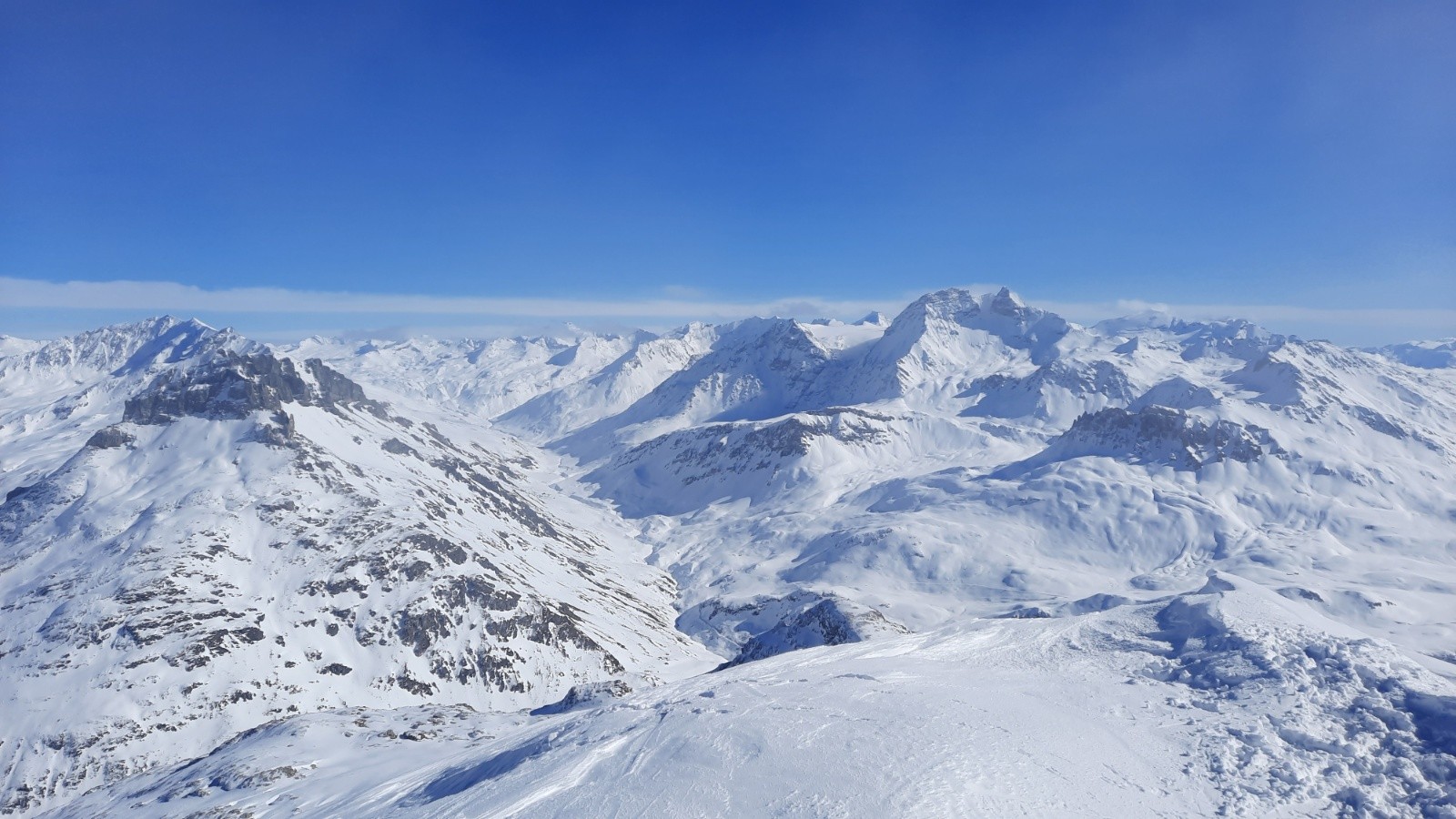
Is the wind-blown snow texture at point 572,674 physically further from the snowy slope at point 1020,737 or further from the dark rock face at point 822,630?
the dark rock face at point 822,630

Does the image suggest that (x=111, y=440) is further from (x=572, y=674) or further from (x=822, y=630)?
(x=822, y=630)

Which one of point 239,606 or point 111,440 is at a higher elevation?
point 111,440

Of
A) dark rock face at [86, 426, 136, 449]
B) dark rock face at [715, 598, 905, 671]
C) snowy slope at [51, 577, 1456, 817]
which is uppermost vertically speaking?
dark rock face at [86, 426, 136, 449]

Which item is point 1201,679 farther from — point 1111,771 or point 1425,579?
point 1425,579

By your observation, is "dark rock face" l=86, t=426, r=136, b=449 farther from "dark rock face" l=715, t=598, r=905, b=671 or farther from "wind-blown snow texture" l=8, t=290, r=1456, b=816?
"dark rock face" l=715, t=598, r=905, b=671

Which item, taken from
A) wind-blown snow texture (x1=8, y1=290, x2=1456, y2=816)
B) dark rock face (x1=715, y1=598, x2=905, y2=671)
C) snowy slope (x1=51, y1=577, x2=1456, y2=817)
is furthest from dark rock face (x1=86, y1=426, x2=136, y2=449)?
snowy slope (x1=51, y1=577, x2=1456, y2=817)

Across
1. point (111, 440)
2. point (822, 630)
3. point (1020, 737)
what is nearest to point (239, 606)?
point (111, 440)

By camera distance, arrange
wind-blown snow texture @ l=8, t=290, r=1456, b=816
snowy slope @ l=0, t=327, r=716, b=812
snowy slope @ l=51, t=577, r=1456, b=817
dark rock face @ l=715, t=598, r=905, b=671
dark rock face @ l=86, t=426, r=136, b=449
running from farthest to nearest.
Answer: dark rock face @ l=86, t=426, r=136, b=449 < dark rock face @ l=715, t=598, r=905, b=671 < snowy slope @ l=0, t=327, r=716, b=812 < wind-blown snow texture @ l=8, t=290, r=1456, b=816 < snowy slope @ l=51, t=577, r=1456, b=817

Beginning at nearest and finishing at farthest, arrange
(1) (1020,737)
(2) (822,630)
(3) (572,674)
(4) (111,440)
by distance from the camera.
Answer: (1) (1020,737) → (2) (822,630) → (3) (572,674) → (4) (111,440)

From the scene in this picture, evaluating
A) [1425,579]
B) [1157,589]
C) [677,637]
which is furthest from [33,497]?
[1425,579]

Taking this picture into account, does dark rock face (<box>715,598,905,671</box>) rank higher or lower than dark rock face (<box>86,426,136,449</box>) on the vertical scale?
lower

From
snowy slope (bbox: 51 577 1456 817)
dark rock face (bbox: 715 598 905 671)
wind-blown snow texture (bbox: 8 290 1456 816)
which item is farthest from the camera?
dark rock face (bbox: 715 598 905 671)
